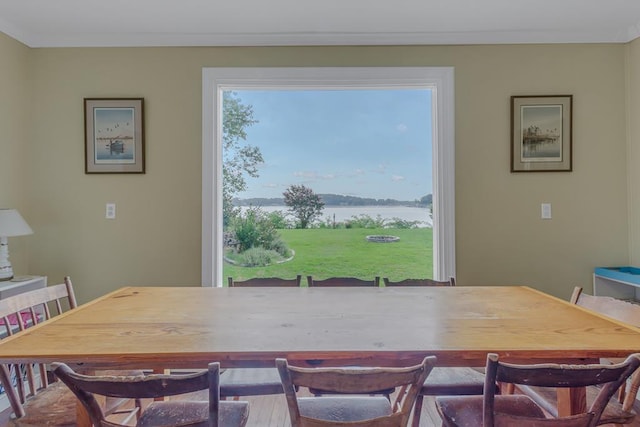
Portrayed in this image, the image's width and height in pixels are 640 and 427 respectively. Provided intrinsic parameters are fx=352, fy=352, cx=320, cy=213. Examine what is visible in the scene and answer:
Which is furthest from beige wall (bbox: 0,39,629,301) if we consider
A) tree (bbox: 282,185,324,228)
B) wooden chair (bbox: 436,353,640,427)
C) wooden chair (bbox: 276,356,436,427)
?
wooden chair (bbox: 276,356,436,427)

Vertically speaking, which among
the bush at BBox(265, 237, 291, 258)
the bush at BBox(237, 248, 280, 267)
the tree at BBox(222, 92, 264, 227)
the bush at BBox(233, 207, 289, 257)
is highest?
the tree at BBox(222, 92, 264, 227)

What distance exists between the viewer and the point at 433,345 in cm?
112

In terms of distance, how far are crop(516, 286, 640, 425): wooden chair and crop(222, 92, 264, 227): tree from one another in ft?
7.45

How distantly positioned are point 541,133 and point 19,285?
3755 millimetres

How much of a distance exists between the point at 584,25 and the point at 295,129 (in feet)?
7.30

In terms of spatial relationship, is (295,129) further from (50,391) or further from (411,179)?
(50,391)

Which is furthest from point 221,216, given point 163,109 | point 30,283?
point 30,283

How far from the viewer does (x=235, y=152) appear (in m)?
2.87

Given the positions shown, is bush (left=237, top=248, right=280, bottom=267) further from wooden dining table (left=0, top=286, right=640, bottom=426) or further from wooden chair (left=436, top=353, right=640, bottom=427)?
wooden chair (left=436, top=353, right=640, bottom=427)

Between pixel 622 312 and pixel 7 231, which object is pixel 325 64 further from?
pixel 7 231

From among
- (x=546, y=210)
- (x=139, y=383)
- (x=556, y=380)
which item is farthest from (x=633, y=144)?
(x=139, y=383)

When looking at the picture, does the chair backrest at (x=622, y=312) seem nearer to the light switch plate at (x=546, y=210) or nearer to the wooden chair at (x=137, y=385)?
the light switch plate at (x=546, y=210)

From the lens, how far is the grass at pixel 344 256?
2861mm

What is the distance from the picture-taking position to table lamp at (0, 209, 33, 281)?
2.25 metres
